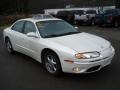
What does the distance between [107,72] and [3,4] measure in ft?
129

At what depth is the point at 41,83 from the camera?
553 centimetres

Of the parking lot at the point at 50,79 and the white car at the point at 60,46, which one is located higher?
the white car at the point at 60,46

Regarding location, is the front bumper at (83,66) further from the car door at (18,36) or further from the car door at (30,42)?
the car door at (18,36)

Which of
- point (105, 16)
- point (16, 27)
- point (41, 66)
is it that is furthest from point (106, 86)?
point (105, 16)

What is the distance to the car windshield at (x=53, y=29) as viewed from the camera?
6.58m

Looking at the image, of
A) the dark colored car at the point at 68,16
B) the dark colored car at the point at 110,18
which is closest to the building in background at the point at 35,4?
the dark colored car at the point at 68,16

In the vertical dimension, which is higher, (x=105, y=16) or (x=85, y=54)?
(x=85, y=54)

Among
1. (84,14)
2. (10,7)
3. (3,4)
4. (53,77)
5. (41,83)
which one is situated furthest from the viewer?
(10,7)

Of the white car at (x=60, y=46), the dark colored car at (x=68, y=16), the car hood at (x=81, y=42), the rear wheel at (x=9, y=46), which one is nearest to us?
the white car at (x=60, y=46)

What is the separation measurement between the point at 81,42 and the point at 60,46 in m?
0.58

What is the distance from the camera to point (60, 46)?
5684 millimetres

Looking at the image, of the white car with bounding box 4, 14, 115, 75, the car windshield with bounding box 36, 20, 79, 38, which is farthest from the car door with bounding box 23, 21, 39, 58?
the car windshield with bounding box 36, 20, 79, 38

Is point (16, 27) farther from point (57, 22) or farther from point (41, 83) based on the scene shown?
point (41, 83)

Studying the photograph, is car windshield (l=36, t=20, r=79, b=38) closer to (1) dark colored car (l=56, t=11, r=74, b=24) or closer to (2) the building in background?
(1) dark colored car (l=56, t=11, r=74, b=24)
